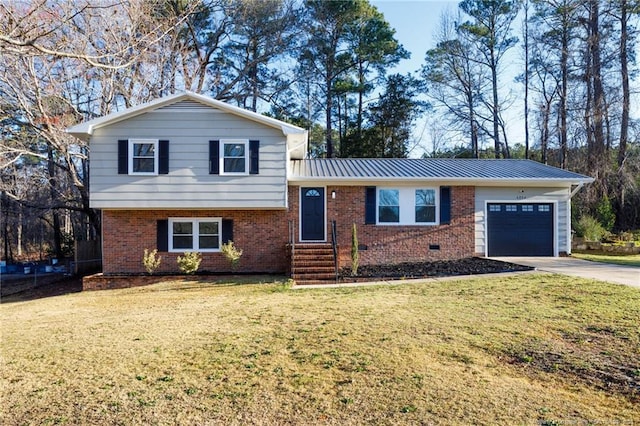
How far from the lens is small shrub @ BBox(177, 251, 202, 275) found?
12.5 metres

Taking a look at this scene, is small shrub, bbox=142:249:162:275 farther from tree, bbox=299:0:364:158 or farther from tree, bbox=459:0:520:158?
tree, bbox=459:0:520:158

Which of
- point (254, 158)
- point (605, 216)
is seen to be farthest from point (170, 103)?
point (605, 216)

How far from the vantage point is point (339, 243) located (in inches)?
542

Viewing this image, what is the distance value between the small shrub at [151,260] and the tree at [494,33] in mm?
21763

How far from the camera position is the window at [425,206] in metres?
14.1

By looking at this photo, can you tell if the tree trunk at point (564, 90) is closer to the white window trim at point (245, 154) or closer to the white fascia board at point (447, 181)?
the white fascia board at point (447, 181)

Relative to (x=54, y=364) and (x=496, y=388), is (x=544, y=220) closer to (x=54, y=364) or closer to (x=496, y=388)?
(x=496, y=388)

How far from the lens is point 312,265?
39.9ft

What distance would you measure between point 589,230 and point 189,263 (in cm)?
1605

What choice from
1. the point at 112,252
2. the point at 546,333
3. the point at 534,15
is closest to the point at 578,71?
the point at 534,15

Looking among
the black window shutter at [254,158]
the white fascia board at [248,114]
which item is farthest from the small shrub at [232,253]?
the white fascia board at [248,114]

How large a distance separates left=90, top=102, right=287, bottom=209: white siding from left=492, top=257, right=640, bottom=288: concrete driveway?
7596mm

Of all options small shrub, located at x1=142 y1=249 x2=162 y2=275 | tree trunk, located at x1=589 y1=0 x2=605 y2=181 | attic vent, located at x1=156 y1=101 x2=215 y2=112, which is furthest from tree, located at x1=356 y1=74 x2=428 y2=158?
small shrub, located at x1=142 y1=249 x2=162 y2=275

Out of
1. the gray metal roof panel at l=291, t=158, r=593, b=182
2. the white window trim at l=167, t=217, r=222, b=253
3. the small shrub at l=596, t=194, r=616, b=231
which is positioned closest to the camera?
the white window trim at l=167, t=217, r=222, b=253
